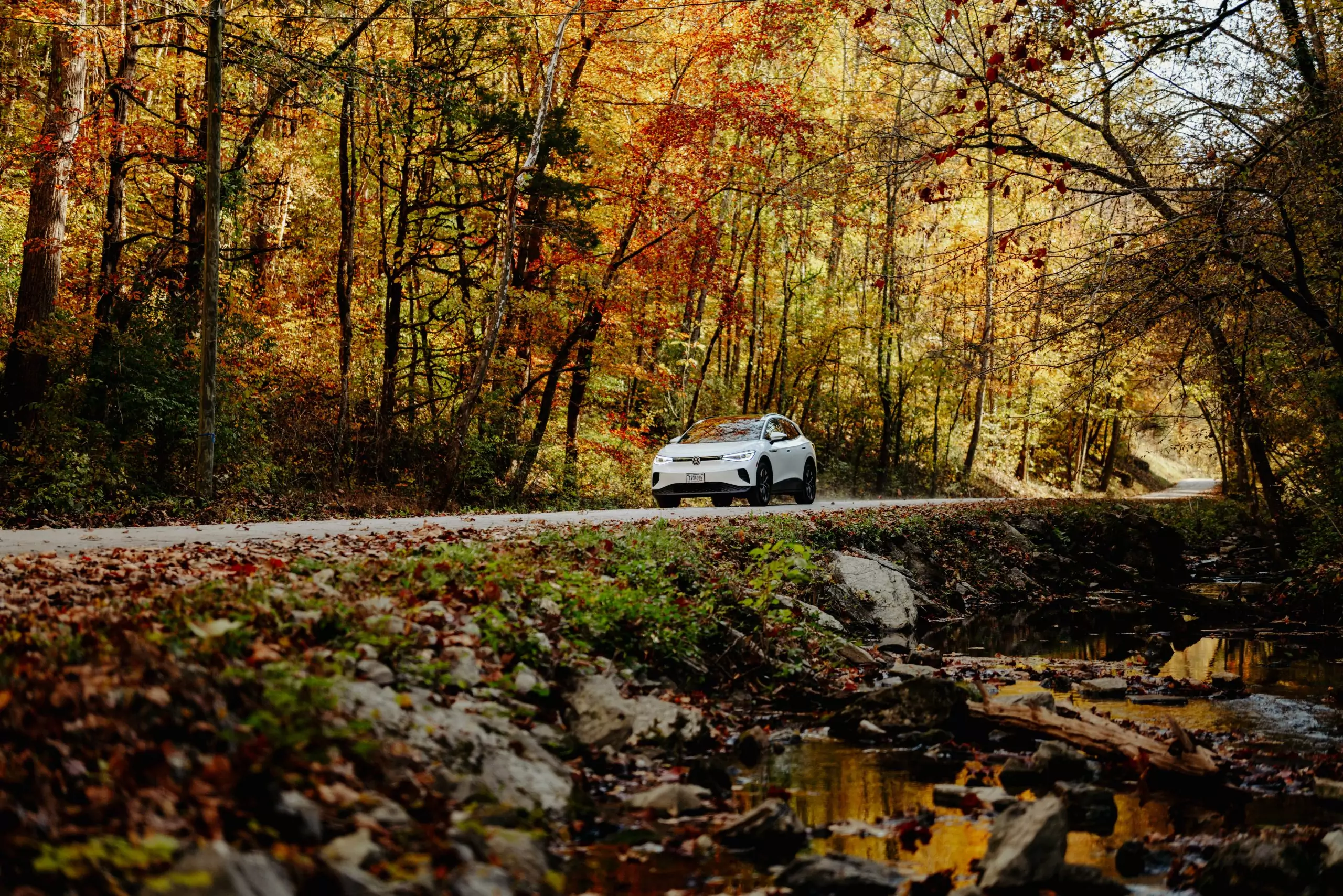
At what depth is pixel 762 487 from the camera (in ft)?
61.2

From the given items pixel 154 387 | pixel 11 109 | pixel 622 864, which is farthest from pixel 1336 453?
pixel 11 109

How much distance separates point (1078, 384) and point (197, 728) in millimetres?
11135

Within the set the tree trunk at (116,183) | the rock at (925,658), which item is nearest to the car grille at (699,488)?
the rock at (925,658)

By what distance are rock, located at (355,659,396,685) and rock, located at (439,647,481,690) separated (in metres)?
0.48

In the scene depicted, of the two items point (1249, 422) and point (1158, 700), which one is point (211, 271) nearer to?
point (1158, 700)

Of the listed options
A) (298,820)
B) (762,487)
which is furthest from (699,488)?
(298,820)

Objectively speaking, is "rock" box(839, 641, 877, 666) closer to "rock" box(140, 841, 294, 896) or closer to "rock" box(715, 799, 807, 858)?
"rock" box(715, 799, 807, 858)

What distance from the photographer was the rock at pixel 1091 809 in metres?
5.70

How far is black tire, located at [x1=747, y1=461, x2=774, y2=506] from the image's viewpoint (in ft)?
59.9

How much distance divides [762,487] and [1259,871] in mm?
14006

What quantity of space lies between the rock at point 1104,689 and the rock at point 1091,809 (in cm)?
356

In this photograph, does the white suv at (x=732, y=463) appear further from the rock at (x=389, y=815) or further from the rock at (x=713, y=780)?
the rock at (x=389, y=815)

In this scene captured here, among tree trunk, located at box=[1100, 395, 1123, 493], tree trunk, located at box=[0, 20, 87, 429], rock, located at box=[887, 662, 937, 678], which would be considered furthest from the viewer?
tree trunk, located at box=[1100, 395, 1123, 493]

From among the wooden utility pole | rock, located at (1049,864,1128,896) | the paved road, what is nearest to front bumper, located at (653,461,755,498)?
Answer: the paved road
